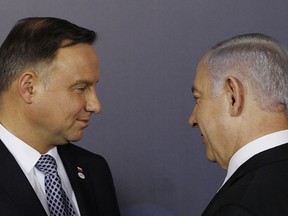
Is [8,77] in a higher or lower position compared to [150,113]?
higher

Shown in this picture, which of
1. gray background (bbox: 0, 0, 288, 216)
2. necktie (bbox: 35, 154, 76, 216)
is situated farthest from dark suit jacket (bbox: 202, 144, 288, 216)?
gray background (bbox: 0, 0, 288, 216)

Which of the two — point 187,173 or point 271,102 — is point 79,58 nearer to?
point 271,102

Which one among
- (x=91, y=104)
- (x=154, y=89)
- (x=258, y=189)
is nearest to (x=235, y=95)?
(x=258, y=189)

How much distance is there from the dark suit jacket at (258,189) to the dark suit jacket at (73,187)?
516 mm

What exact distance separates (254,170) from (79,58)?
Result: 2.07ft

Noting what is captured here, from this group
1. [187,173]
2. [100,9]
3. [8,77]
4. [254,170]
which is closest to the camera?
[254,170]

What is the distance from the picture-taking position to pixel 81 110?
176 centimetres

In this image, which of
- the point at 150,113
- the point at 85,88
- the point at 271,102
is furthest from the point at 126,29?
the point at 271,102

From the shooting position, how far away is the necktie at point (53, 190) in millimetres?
1688

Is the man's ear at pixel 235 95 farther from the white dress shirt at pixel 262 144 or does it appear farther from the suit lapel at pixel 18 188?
the suit lapel at pixel 18 188

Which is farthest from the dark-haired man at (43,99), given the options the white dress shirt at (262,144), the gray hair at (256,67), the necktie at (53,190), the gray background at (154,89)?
the gray background at (154,89)

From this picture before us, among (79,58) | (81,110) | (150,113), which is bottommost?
(150,113)

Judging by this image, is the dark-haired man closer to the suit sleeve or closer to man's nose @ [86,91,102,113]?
man's nose @ [86,91,102,113]

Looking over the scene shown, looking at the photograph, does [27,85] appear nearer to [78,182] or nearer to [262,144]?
[78,182]
